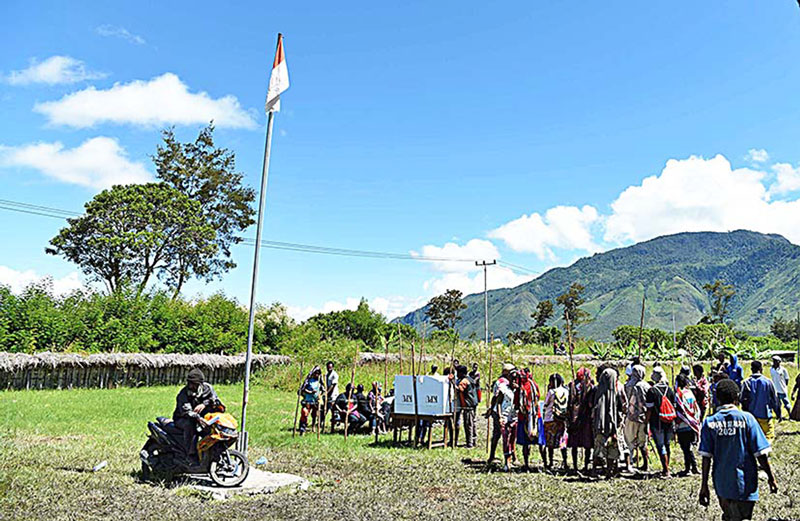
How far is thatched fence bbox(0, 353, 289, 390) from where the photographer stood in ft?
80.2

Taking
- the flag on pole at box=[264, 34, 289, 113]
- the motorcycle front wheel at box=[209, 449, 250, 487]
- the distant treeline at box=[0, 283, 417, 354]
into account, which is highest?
the flag on pole at box=[264, 34, 289, 113]

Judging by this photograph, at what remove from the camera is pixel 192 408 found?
32.1ft

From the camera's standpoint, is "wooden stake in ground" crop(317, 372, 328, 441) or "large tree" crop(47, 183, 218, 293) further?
"large tree" crop(47, 183, 218, 293)

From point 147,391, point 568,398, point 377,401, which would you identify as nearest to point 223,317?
point 147,391

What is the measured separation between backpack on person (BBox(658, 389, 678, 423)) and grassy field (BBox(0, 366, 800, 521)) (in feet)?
3.21

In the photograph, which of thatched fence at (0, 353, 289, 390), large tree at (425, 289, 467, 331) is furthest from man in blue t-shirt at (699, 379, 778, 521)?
large tree at (425, 289, 467, 331)

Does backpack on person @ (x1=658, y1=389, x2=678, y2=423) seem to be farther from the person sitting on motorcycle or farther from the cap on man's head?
the cap on man's head

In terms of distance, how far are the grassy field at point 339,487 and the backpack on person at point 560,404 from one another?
1.00 m

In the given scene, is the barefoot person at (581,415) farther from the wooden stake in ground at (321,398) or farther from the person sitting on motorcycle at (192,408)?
the wooden stake in ground at (321,398)

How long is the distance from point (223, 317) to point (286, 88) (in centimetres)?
2683

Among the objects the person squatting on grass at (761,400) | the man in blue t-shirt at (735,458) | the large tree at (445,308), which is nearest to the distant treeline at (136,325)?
the person squatting on grass at (761,400)

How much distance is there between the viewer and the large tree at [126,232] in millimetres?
37719

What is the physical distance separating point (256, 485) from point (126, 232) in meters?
31.9

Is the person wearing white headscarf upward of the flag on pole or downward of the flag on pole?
downward
